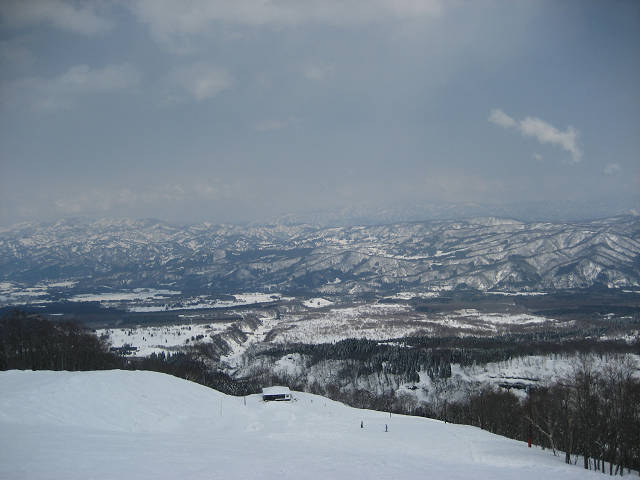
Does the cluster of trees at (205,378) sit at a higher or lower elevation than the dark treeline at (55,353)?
lower

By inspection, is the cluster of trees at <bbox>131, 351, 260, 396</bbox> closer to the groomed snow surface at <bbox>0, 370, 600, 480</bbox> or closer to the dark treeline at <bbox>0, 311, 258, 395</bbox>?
the dark treeline at <bbox>0, 311, 258, 395</bbox>

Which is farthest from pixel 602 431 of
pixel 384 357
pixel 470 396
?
pixel 384 357

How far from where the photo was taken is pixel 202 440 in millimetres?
35125

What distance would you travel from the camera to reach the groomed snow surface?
23.5 m

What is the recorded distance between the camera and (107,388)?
4747cm

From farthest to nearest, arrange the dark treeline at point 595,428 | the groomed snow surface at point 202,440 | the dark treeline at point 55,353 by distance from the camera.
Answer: the dark treeline at point 55,353 → the dark treeline at point 595,428 → the groomed snow surface at point 202,440

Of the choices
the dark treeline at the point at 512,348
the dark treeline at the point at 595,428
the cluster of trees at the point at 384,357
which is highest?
the dark treeline at the point at 595,428

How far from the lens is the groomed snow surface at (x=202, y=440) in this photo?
23.5 metres

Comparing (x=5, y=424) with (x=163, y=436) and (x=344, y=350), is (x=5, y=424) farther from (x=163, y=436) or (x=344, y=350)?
(x=344, y=350)

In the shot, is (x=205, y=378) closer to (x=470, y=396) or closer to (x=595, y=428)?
(x=470, y=396)

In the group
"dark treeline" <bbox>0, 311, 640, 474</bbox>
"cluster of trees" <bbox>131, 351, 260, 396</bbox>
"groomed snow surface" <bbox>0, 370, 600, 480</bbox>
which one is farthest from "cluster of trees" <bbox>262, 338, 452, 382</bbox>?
"groomed snow surface" <bbox>0, 370, 600, 480</bbox>

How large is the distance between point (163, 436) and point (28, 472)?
17787 millimetres

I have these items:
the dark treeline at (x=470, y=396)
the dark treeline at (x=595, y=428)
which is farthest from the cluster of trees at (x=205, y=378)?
the dark treeline at (x=595, y=428)

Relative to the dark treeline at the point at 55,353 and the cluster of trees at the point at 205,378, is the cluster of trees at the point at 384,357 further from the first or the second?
the dark treeline at the point at 55,353
